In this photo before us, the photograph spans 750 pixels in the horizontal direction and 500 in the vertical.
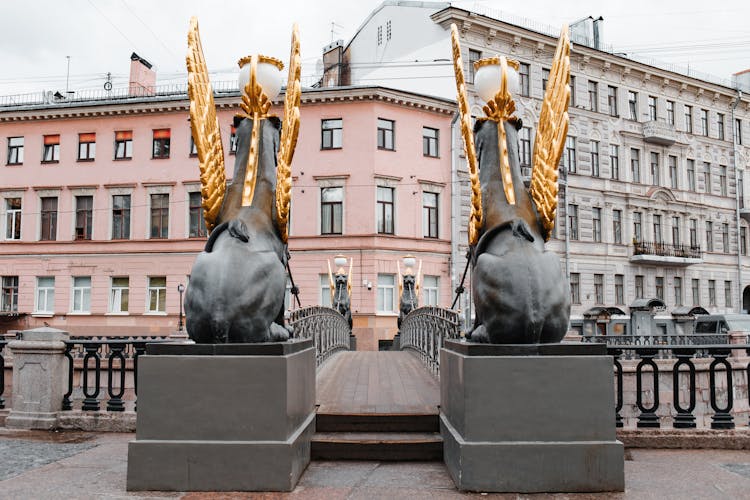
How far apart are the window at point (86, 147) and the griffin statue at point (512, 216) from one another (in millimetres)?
31617

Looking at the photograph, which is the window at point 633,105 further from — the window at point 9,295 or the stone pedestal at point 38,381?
the stone pedestal at point 38,381

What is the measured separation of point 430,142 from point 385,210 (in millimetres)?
4390

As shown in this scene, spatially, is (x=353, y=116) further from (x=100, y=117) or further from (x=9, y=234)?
(x=9, y=234)

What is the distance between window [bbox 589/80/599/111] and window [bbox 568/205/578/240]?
19.9 feet

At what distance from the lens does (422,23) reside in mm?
34969

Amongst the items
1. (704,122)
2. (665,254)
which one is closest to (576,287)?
(665,254)

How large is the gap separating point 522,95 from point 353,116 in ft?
31.7

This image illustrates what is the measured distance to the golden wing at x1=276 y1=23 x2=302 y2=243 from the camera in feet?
19.7

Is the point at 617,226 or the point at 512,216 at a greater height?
the point at 617,226

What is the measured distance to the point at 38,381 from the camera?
8164 mm

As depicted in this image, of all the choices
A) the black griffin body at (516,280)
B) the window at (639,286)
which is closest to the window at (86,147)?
the window at (639,286)

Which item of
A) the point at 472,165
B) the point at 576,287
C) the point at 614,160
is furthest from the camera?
the point at 614,160

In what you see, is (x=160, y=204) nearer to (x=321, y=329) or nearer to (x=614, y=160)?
(x=321, y=329)

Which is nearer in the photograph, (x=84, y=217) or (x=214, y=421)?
(x=214, y=421)
